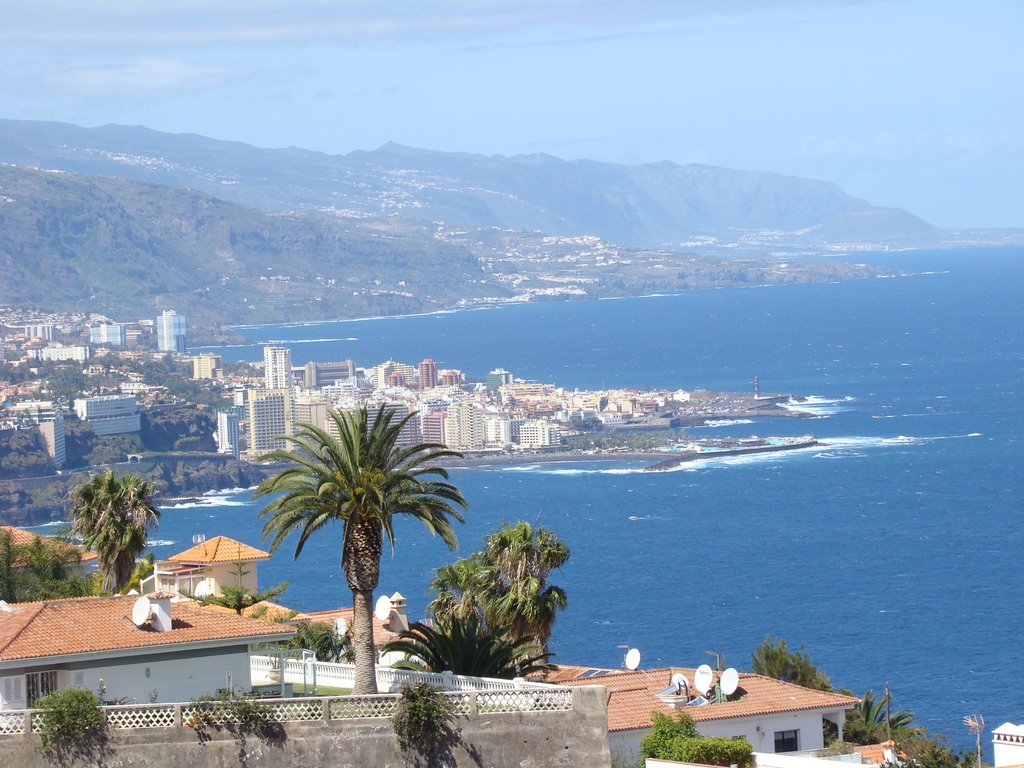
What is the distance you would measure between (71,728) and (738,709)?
12.7 m

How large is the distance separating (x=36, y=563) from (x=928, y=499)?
11317 centimetres

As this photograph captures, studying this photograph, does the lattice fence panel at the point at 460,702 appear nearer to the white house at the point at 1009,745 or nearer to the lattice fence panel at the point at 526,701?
the lattice fence panel at the point at 526,701

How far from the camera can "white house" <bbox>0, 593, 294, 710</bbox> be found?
20156mm

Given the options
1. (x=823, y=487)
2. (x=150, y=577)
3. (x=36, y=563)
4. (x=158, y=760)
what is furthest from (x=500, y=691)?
(x=823, y=487)

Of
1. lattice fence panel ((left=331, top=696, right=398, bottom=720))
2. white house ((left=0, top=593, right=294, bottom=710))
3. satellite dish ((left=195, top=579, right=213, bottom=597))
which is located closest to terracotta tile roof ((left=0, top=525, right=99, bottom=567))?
satellite dish ((left=195, top=579, right=213, bottom=597))

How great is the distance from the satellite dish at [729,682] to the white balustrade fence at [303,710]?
35.5ft

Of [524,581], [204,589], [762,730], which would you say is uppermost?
[524,581]

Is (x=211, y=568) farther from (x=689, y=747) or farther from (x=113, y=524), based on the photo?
(x=689, y=747)

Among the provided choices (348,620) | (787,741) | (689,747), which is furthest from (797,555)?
(689,747)

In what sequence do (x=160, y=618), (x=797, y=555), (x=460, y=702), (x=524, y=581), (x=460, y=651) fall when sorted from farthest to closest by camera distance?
(x=797, y=555)
(x=524, y=581)
(x=460, y=651)
(x=160, y=618)
(x=460, y=702)

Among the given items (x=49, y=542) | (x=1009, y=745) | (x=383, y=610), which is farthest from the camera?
(x=49, y=542)

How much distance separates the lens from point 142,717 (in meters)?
17.8

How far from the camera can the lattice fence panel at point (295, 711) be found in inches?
701

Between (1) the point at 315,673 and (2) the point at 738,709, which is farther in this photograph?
(2) the point at 738,709
